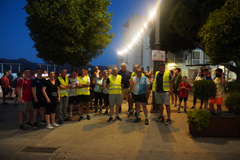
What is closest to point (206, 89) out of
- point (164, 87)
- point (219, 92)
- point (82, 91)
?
point (164, 87)

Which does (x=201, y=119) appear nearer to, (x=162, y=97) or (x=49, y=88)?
(x=162, y=97)

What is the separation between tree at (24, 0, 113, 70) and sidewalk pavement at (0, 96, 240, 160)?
3.24 metres

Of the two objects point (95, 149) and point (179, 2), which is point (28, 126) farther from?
point (179, 2)

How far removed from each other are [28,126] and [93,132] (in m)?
2.40

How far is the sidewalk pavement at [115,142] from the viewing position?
352 centimetres

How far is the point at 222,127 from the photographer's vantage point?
14.1 ft

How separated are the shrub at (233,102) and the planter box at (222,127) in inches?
13.1

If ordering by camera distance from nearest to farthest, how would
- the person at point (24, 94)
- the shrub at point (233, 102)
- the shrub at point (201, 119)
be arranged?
1. the shrub at point (201, 119)
2. the shrub at point (233, 102)
3. the person at point (24, 94)

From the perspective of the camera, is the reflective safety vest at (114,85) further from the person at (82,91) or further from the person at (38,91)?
the person at (38,91)

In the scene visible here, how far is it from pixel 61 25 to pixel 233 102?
21.7 feet


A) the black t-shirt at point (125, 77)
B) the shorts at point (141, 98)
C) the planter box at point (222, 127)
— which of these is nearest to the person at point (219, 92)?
the planter box at point (222, 127)

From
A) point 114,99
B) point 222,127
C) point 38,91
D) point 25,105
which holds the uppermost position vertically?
point 38,91

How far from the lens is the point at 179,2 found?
12.8 meters

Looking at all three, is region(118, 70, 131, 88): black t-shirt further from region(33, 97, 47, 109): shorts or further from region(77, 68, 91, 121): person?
region(33, 97, 47, 109): shorts
